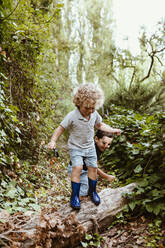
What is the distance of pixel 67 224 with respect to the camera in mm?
2025

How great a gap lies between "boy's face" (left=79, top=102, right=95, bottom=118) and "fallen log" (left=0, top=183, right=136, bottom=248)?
115 cm

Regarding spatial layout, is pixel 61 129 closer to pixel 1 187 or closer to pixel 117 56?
pixel 1 187

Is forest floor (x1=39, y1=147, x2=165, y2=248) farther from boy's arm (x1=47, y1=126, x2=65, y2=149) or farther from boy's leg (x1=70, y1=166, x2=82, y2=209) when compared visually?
boy's arm (x1=47, y1=126, x2=65, y2=149)

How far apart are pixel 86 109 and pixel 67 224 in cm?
135

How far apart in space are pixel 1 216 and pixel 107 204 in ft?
4.27

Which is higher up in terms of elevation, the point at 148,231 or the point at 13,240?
the point at 13,240

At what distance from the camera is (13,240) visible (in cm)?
166

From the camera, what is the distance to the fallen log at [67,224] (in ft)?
5.70

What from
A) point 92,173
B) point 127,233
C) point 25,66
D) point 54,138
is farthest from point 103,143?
point 25,66

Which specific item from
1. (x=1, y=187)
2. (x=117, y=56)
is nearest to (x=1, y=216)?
(x=1, y=187)

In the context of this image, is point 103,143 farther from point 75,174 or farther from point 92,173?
point 75,174

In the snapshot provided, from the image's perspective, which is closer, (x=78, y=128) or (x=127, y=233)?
(x=127, y=233)

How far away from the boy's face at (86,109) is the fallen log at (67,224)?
3.77 feet

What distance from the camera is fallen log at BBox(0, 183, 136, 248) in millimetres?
1737
